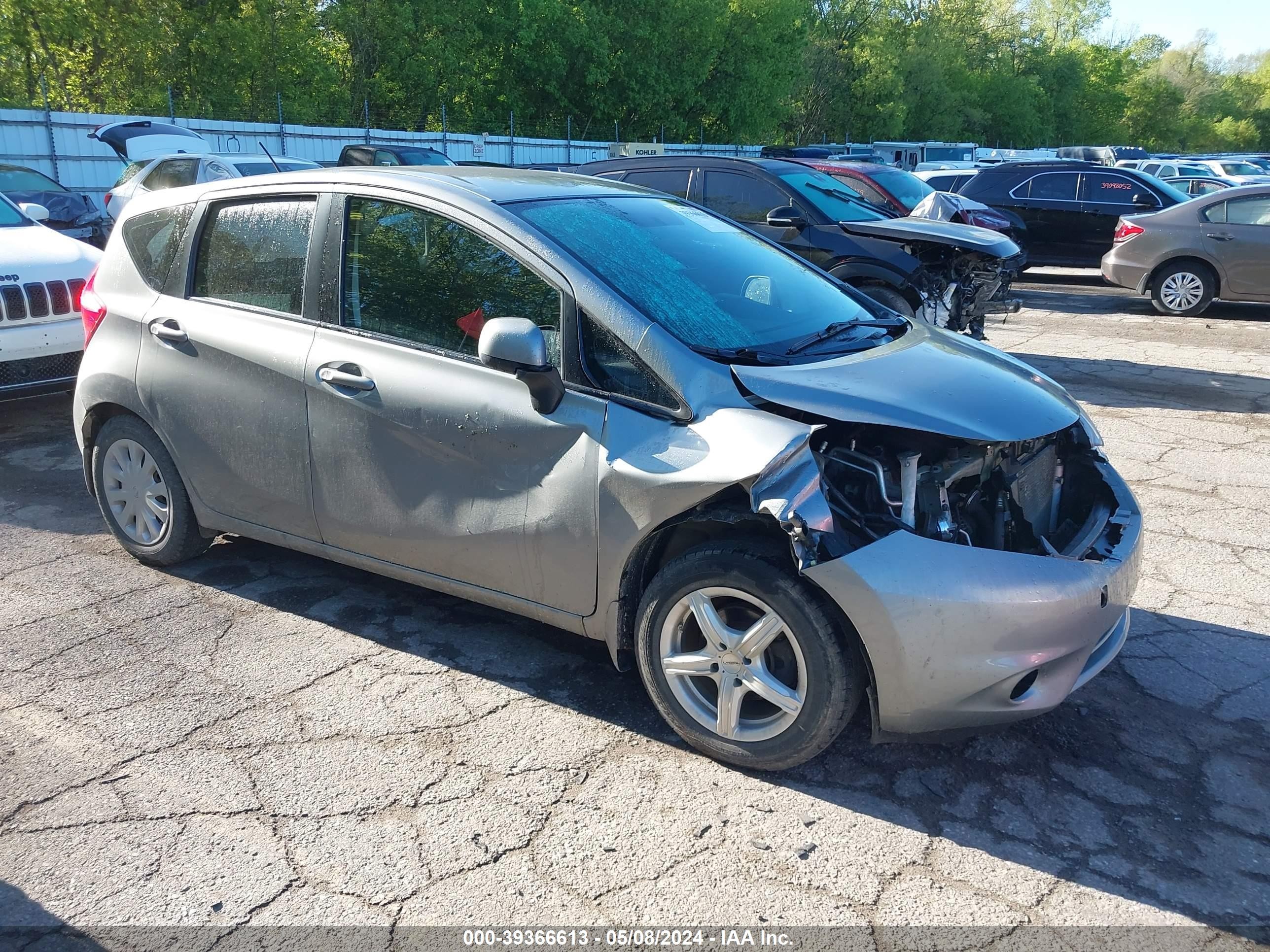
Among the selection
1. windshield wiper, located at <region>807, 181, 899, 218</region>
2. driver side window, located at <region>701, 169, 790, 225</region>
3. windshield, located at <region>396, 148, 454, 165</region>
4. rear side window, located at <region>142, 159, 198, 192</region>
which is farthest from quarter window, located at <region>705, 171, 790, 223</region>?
windshield, located at <region>396, 148, 454, 165</region>

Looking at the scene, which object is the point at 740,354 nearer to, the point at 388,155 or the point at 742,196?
the point at 742,196

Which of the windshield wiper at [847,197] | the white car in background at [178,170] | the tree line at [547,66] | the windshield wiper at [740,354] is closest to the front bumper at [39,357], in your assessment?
the windshield wiper at [740,354]

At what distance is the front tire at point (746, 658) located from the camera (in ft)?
9.57

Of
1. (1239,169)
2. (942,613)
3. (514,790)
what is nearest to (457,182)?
(514,790)

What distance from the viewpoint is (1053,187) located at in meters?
15.1

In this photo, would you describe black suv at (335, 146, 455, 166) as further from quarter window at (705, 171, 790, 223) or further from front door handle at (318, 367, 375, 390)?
front door handle at (318, 367, 375, 390)

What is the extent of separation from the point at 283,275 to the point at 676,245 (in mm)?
1524

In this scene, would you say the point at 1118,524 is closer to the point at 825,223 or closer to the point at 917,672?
the point at 917,672

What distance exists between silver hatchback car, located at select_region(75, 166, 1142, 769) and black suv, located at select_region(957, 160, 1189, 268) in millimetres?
12216

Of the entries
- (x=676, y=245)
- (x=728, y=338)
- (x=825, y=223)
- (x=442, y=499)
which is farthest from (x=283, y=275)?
(x=825, y=223)

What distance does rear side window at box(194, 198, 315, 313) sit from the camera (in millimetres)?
3979

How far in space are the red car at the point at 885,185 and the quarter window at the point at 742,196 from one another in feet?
8.35

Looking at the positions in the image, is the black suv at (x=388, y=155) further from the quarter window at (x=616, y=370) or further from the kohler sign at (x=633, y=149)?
the quarter window at (x=616, y=370)

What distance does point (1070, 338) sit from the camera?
10938 mm
